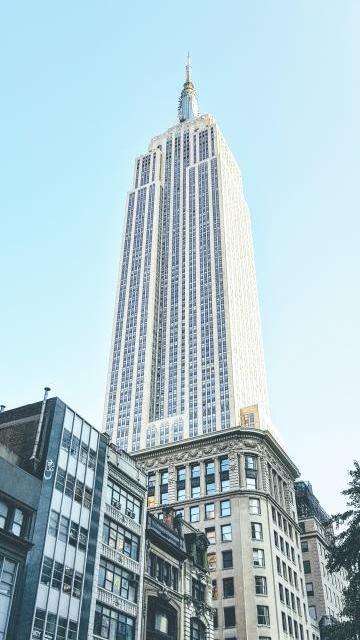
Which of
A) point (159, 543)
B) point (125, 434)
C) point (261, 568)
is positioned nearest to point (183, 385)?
point (125, 434)

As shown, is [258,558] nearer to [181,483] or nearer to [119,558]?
[181,483]

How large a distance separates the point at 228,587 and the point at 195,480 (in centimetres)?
1667

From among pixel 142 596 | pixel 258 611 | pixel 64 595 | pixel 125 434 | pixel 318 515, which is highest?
pixel 125 434

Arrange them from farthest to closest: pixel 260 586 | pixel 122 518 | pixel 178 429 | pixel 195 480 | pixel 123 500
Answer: pixel 178 429
pixel 195 480
pixel 260 586
pixel 123 500
pixel 122 518

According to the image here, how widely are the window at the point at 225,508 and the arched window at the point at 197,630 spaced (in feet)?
97.6

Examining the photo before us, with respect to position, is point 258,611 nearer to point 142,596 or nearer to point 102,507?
point 142,596

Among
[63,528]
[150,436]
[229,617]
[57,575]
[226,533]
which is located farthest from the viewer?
[150,436]

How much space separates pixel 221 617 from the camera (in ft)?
266

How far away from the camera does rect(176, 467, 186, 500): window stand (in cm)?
9500

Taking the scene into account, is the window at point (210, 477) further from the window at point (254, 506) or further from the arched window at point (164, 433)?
the arched window at point (164, 433)

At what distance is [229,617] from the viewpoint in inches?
3177

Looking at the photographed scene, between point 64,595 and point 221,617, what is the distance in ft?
149

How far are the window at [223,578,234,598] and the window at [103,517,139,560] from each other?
116 ft

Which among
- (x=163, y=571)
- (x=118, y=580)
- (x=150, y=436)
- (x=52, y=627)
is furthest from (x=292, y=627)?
(x=150, y=436)
